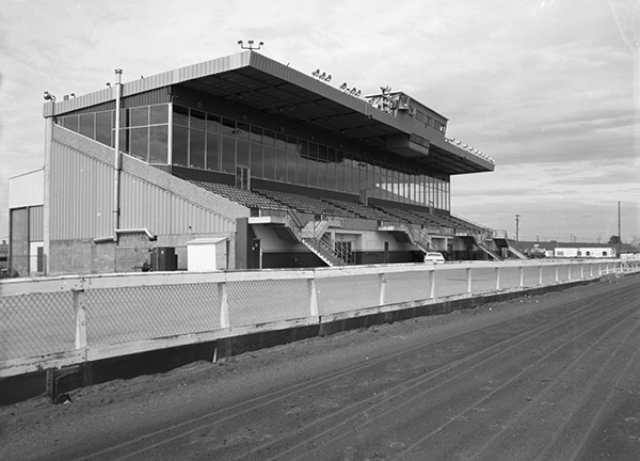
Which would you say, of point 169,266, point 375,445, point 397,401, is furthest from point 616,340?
point 169,266

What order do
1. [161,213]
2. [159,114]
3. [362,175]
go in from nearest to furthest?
[161,213] → [159,114] → [362,175]

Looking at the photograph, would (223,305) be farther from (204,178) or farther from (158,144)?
(204,178)

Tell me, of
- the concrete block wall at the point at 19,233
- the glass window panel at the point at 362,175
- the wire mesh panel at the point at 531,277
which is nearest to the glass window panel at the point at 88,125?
the concrete block wall at the point at 19,233

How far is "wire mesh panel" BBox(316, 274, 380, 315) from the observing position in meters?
10.8

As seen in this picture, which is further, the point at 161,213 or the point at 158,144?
the point at 158,144

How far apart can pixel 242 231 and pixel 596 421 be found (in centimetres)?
2565

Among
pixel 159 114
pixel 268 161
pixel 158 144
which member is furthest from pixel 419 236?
pixel 159 114

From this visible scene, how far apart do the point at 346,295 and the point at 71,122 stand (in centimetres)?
3270

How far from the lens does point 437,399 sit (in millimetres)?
5926

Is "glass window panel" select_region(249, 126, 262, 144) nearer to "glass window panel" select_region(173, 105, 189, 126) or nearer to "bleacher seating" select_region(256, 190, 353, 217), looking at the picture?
"bleacher seating" select_region(256, 190, 353, 217)

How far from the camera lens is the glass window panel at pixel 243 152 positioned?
37594mm

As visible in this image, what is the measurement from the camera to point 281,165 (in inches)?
→ 1638

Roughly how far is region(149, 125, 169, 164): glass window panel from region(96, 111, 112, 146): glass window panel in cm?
363

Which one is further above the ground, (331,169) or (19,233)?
(331,169)
